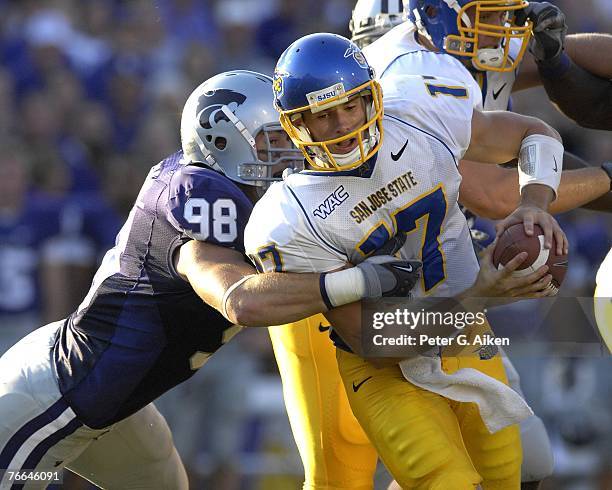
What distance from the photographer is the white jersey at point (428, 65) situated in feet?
12.1

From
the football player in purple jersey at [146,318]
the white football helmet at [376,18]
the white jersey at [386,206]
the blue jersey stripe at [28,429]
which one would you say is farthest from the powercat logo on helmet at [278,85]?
the white football helmet at [376,18]

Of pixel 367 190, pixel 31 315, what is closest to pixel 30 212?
pixel 31 315

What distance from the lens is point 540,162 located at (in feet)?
11.4

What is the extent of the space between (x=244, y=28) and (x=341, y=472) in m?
4.56

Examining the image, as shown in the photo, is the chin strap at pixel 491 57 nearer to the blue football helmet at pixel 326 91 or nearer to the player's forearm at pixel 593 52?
the player's forearm at pixel 593 52

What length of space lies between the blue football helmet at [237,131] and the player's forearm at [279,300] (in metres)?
0.56

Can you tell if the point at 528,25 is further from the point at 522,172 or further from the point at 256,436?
the point at 256,436

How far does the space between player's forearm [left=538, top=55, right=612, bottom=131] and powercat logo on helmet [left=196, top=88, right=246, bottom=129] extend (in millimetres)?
1187

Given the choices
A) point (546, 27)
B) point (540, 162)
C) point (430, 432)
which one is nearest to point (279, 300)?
point (430, 432)

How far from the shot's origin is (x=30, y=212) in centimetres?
612

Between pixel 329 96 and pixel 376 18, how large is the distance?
61.9 inches

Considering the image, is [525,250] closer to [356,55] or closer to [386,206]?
[386,206]

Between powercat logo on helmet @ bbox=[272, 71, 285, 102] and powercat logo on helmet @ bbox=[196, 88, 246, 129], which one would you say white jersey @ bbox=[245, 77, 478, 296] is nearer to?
powercat logo on helmet @ bbox=[272, 71, 285, 102]

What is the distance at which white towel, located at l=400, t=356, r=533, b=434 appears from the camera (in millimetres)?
3328
